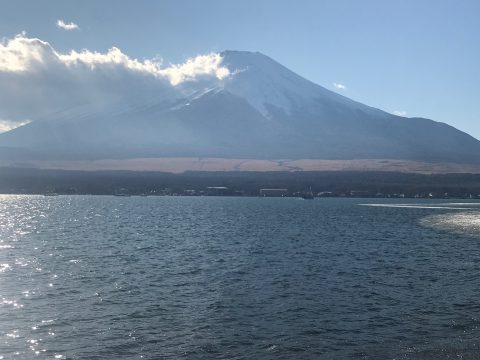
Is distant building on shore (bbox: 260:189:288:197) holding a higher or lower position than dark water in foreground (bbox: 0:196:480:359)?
higher

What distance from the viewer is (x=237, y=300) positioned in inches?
1049

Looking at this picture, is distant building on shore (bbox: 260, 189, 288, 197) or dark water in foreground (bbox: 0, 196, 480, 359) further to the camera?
distant building on shore (bbox: 260, 189, 288, 197)

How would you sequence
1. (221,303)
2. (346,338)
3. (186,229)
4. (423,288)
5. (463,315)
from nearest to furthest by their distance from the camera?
(346,338) → (463,315) → (221,303) → (423,288) → (186,229)

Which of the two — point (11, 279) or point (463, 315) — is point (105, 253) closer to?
point (11, 279)

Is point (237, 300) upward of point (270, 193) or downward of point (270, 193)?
downward

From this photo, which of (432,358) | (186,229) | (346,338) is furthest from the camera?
(186,229)

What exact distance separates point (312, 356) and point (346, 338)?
2.53 m

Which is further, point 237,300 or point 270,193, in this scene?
point 270,193

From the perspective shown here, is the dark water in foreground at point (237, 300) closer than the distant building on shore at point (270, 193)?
Yes

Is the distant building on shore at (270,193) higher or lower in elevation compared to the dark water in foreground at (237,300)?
higher

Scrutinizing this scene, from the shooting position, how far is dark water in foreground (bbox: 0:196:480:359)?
19.4 metres

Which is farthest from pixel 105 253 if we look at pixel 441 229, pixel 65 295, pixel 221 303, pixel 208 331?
pixel 441 229

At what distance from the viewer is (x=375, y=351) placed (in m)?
18.9

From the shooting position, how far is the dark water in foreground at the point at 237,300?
1941 centimetres
